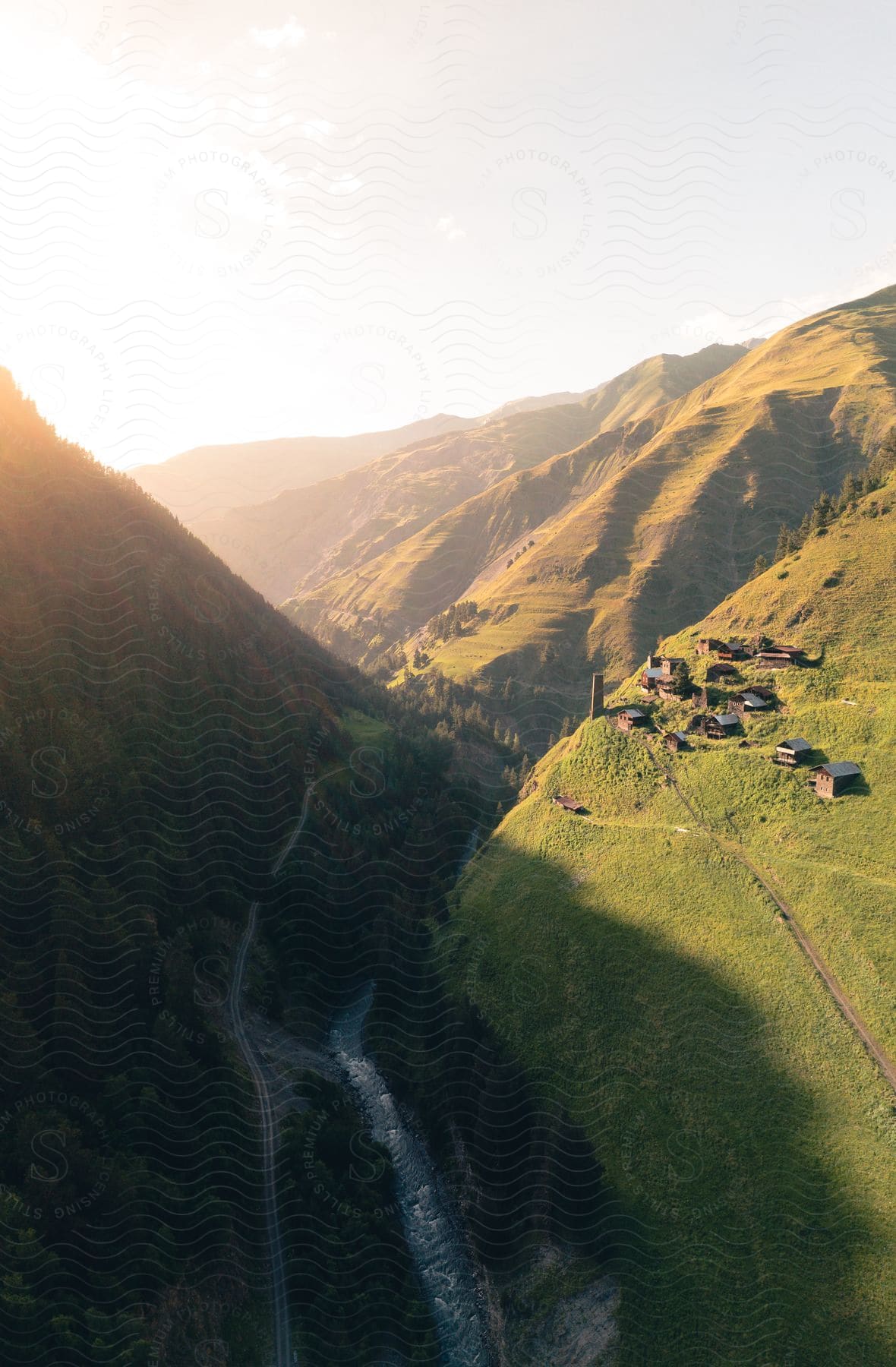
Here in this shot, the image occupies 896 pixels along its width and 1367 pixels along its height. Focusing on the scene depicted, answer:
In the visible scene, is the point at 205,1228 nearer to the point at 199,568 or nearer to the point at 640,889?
the point at 640,889

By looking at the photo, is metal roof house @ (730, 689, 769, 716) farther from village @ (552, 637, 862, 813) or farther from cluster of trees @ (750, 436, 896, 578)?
cluster of trees @ (750, 436, 896, 578)

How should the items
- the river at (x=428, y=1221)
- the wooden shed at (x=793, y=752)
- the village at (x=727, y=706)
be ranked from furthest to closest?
the wooden shed at (x=793, y=752) → the village at (x=727, y=706) → the river at (x=428, y=1221)

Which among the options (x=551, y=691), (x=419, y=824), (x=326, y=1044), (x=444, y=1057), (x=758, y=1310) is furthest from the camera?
(x=551, y=691)

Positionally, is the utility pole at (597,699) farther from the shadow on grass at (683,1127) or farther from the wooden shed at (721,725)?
the shadow on grass at (683,1127)

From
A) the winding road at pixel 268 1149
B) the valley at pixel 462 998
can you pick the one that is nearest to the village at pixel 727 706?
the valley at pixel 462 998

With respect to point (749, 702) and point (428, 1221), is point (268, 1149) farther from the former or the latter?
point (749, 702)

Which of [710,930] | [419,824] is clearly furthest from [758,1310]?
[419,824]
